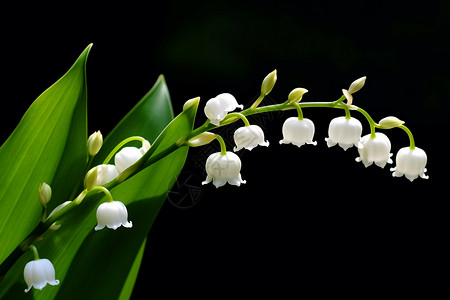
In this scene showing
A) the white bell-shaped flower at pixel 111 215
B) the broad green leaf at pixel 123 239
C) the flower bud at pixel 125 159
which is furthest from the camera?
the broad green leaf at pixel 123 239

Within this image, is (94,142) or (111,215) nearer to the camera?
(111,215)

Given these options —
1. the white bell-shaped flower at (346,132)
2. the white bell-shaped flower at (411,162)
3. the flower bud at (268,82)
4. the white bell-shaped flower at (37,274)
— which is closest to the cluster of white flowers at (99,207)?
the white bell-shaped flower at (37,274)

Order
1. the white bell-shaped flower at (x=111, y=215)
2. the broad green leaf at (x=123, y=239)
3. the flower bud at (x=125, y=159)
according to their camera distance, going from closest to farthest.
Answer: the white bell-shaped flower at (x=111, y=215) → the flower bud at (x=125, y=159) → the broad green leaf at (x=123, y=239)

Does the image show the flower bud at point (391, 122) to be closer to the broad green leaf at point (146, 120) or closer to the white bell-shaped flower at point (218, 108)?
the white bell-shaped flower at point (218, 108)

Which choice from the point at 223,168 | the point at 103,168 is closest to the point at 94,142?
the point at 103,168

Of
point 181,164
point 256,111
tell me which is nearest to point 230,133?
point 181,164

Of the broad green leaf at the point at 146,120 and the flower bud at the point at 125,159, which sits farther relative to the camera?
the broad green leaf at the point at 146,120

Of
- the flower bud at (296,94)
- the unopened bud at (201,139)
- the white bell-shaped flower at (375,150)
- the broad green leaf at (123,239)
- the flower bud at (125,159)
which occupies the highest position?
the flower bud at (296,94)

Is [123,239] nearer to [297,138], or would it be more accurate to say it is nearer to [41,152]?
[41,152]
